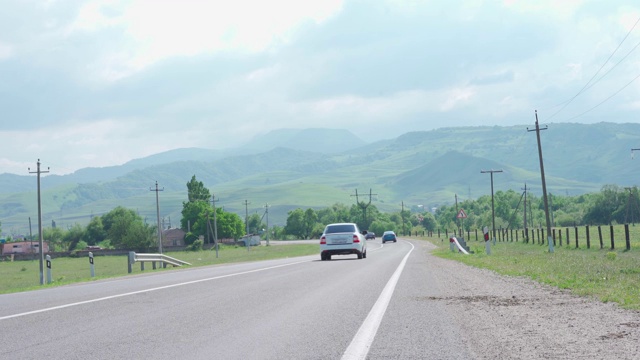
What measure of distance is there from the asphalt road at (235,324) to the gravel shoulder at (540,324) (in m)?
0.39

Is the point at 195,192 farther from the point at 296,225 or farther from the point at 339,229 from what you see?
the point at 339,229

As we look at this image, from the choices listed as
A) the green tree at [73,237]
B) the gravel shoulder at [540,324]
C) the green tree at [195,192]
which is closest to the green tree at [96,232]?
the green tree at [73,237]

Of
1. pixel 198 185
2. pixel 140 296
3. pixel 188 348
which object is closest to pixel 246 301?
pixel 140 296

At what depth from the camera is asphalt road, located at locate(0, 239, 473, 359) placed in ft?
28.7

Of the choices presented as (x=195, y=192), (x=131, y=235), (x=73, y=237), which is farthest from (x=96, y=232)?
(x=131, y=235)

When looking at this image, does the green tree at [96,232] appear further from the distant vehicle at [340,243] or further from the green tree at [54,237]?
the distant vehicle at [340,243]

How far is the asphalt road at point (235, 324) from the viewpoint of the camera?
8750mm

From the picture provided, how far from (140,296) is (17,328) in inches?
198

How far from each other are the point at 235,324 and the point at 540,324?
4164 mm

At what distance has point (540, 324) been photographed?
10.7 meters

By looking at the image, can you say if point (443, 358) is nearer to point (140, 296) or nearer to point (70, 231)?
point (140, 296)

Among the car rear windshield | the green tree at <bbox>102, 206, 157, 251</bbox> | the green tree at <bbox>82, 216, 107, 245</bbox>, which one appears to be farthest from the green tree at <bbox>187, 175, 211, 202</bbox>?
the car rear windshield

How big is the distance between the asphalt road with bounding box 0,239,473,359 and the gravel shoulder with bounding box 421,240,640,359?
389mm

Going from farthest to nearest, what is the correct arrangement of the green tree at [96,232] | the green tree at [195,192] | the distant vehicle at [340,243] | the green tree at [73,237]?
the green tree at [73,237], the green tree at [96,232], the green tree at [195,192], the distant vehicle at [340,243]
